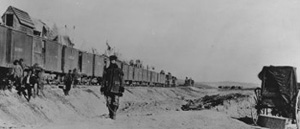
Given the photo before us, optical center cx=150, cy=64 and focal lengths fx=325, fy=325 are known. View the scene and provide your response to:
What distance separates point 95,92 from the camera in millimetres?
21281

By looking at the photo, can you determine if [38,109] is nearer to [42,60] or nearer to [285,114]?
[42,60]

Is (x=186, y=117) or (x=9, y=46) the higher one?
(x=9, y=46)

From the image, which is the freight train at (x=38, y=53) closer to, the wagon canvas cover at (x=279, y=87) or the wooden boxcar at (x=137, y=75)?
the wooden boxcar at (x=137, y=75)

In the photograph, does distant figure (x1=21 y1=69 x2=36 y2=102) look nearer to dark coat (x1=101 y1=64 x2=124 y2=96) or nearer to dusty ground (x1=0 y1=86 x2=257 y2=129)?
dusty ground (x1=0 y1=86 x2=257 y2=129)

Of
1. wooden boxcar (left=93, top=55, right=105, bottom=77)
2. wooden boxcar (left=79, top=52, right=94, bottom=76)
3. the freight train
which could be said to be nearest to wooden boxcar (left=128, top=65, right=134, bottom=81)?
the freight train

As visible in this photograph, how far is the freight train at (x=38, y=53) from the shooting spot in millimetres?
13883

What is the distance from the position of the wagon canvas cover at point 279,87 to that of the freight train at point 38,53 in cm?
1057

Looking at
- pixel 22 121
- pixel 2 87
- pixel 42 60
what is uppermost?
pixel 42 60

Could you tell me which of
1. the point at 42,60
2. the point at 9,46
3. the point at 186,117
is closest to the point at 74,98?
the point at 42,60

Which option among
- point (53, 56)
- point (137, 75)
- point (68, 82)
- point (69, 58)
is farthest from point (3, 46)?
point (137, 75)

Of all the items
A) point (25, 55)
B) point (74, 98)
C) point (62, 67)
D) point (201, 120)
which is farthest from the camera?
point (62, 67)

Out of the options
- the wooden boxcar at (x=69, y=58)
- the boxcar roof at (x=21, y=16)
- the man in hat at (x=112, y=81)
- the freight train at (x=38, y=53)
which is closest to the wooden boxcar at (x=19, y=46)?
the freight train at (x=38, y=53)

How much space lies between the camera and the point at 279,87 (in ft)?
40.6

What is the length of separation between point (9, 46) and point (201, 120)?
8874 millimetres
